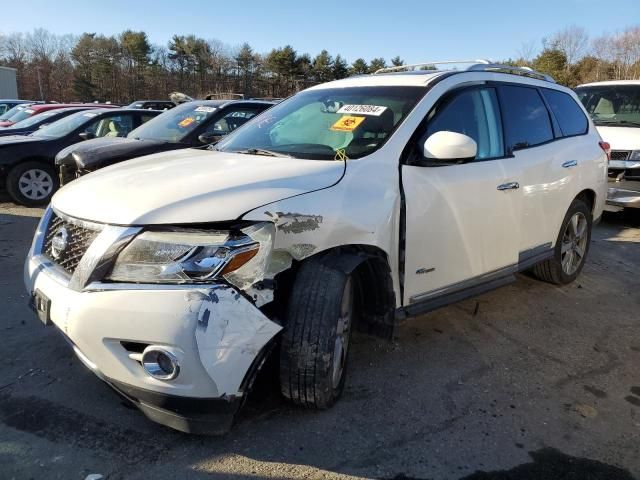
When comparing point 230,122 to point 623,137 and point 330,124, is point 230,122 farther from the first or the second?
point 623,137

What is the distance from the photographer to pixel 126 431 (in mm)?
2623

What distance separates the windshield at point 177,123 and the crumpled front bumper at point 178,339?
4.77 m

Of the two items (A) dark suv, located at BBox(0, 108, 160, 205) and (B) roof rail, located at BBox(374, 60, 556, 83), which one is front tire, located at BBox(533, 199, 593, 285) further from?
(A) dark suv, located at BBox(0, 108, 160, 205)

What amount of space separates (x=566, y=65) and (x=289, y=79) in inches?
996

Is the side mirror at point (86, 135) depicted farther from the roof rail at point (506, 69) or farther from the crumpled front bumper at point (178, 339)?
the crumpled front bumper at point (178, 339)

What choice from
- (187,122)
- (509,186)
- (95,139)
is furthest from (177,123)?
(509,186)

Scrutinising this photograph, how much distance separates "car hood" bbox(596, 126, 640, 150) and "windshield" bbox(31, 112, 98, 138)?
26.7 ft

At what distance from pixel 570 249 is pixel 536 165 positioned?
1.39 m

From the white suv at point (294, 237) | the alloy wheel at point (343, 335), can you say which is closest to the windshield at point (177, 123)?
the white suv at point (294, 237)

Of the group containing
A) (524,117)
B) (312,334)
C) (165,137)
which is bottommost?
(312,334)

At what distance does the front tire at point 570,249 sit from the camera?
15.6 ft

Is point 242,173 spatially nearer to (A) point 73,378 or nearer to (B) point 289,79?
(A) point 73,378

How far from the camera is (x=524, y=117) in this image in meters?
4.16

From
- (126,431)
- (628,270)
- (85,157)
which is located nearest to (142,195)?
(126,431)
